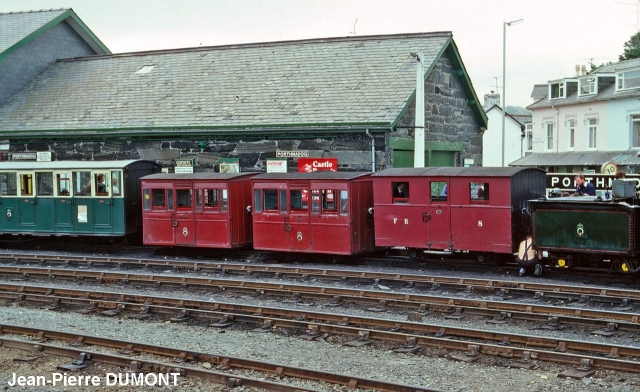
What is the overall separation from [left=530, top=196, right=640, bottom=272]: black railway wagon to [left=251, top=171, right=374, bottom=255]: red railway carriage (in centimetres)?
453

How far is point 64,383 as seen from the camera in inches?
368

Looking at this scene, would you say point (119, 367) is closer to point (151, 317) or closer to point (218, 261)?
point (151, 317)

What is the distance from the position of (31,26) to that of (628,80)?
31.3 metres

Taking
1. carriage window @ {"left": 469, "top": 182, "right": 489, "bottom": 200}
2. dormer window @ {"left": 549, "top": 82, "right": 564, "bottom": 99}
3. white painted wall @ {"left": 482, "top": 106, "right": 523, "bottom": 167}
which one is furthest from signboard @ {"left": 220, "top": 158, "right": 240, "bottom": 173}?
white painted wall @ {"left": 482, "top": 106, "right": 523, "bottom": 167}

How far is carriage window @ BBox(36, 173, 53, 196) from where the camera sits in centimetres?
2253

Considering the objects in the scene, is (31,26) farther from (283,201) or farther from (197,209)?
(283,201)

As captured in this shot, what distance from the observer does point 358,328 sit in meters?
11.4

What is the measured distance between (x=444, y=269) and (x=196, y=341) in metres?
8.28

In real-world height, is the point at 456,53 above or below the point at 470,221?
above

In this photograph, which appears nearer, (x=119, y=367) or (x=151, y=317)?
(x=119, y=367)

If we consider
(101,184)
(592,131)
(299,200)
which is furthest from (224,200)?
(592,131)

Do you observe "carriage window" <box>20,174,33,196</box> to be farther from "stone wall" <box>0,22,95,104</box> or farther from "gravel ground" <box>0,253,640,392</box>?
"stone wall" <box>0,22,95,104</box>

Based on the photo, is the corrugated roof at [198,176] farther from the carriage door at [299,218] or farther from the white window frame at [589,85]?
the white window frame at [589,85]

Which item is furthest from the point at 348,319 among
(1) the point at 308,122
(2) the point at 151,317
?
(1) the point at 308,122
